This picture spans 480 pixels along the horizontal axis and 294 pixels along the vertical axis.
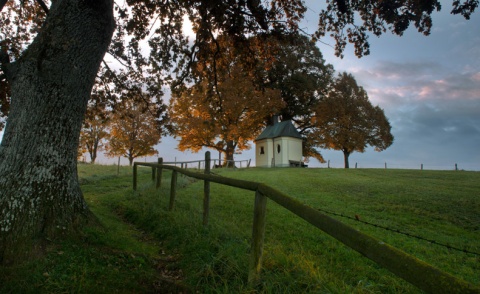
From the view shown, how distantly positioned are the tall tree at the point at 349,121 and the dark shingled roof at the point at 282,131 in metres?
3.16

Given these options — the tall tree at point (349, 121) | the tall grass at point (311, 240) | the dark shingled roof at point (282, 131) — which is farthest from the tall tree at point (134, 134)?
the tall grass at point (311, 240)

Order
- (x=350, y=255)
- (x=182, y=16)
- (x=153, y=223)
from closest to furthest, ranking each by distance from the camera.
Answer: (x=350, y=255) < (x=153, y=223) < (x=182, y=16)

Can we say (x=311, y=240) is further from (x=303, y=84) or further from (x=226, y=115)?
(x=303, y=84)

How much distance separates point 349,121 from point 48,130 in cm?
3691

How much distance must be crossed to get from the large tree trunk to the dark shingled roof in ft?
107

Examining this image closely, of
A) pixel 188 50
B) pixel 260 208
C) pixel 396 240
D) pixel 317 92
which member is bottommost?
pixel 396 240

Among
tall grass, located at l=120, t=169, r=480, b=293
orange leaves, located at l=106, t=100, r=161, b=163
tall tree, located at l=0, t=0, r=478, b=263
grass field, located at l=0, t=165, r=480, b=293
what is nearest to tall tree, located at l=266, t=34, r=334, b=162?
orange leaves, located at l=106, t=100, r=161, b=163

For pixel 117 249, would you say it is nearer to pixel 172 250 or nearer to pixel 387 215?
pixel 172 250

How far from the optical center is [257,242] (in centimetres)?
369

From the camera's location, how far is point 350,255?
19.2 ft

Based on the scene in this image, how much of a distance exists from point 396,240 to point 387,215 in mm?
2836

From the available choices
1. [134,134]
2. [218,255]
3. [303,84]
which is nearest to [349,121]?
[303,84]

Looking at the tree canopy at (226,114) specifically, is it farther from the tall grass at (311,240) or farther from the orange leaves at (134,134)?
the tall grass at (311,240)

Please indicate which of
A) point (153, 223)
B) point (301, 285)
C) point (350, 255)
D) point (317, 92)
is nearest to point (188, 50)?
point (153, 223)
